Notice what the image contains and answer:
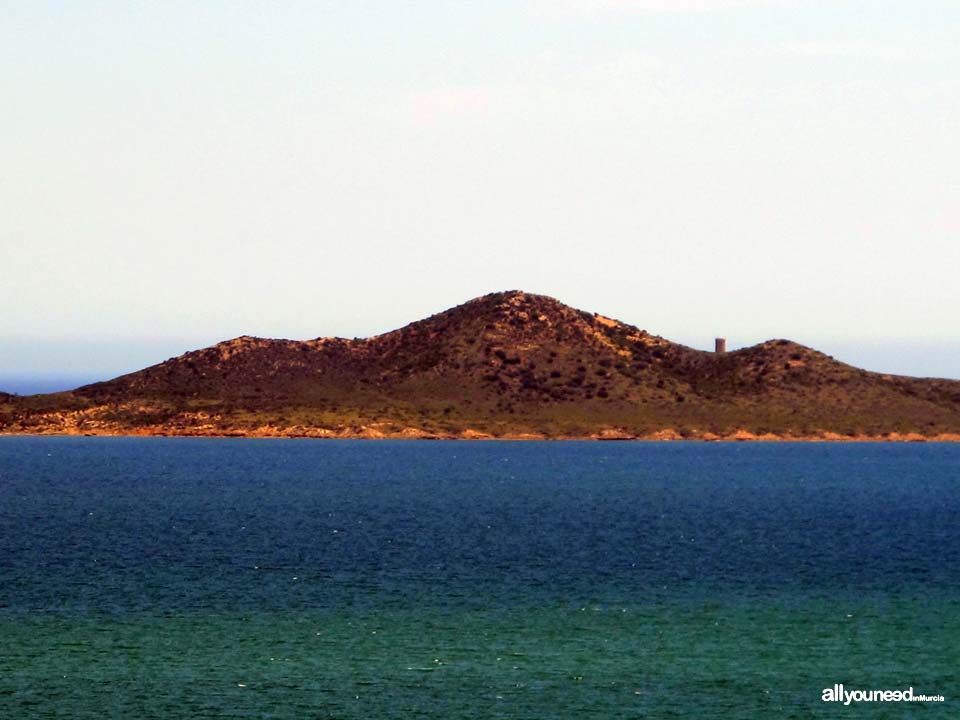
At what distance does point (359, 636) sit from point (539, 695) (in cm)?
1058

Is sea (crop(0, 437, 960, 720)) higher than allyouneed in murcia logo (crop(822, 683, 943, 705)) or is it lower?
higher

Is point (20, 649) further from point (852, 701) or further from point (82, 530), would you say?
point (82, 530)

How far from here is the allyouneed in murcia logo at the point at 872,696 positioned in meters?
44.1

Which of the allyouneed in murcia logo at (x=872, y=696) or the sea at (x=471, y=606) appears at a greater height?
the sea at (x=471, y=606)

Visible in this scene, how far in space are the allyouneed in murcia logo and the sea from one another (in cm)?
35

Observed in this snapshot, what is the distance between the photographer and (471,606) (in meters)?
60.8

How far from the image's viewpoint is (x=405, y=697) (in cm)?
4372

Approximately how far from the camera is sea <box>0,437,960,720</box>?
44.2m

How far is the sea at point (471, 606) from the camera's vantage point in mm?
44156

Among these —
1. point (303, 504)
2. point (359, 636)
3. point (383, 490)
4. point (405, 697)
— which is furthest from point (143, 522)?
point (405, 697)

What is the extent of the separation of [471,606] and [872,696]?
19811 mm

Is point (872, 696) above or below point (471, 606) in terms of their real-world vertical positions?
below

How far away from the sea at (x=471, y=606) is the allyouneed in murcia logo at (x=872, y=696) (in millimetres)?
346

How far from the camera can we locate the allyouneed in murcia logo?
145 ft
